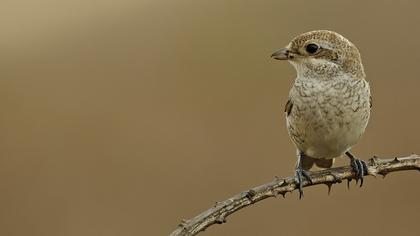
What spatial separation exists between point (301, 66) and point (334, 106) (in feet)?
1.10

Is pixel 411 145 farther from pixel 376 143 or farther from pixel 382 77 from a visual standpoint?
pixel 382 77

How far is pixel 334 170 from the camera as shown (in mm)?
4293

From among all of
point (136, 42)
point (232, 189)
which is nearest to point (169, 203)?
point (232, 189)

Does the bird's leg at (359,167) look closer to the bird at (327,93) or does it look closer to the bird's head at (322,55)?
the bird at (327,93)

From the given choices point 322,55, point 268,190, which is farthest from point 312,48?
point 268,190

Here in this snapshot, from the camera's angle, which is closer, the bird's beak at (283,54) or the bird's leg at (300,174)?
the bird's leg at (300,174)

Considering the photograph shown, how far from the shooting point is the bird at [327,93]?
17.1 feet

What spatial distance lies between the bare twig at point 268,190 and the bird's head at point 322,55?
0.94 metres

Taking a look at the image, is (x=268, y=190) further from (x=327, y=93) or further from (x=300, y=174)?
(x=327, y=93)

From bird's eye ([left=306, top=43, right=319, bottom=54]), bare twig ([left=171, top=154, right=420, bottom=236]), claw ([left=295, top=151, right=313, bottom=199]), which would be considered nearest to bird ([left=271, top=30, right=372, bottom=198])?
bird's eye ([left=306, top=43, right=319, bottom=54])

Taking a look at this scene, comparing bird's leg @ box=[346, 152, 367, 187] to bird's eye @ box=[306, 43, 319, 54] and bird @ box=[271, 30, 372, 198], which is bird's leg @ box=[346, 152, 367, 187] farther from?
bird's eye @ box=[306, 43, 319, 54]

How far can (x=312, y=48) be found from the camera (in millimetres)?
5223

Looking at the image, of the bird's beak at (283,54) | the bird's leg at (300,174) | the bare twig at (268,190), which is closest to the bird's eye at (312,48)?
the bird's beak at (283,54)

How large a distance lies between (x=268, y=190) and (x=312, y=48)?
5.96 feet
